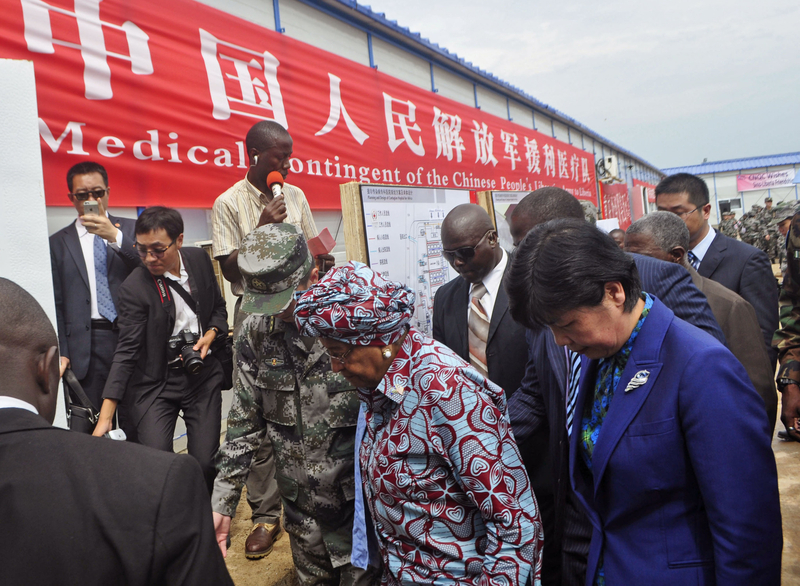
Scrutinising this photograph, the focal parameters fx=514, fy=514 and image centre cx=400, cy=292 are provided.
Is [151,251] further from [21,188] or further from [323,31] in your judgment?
[323,31]

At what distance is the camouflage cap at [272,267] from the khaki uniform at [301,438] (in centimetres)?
14

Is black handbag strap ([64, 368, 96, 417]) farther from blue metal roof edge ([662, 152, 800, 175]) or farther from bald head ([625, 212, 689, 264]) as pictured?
blue metal roof edge ([662, 152, 800, 175])

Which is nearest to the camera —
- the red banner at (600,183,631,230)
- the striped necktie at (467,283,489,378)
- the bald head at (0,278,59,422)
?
the bald head at (0,278,59,422)

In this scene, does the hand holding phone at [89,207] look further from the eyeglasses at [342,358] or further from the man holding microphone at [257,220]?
the eyeglasses at [342,358]

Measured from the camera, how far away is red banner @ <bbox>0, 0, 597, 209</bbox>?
3.14 m

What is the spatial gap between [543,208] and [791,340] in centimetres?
152

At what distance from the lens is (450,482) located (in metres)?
1.39

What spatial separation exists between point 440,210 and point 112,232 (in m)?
2.08

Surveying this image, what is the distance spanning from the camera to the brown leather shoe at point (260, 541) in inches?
124

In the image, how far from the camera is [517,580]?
1.29 meters

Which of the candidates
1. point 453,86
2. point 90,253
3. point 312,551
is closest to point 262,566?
point 312,551

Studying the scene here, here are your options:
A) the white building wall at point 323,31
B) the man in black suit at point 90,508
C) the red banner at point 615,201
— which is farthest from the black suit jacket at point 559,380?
the red banner at point 615,201

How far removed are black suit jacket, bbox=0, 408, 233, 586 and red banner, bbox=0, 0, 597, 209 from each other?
2.84 metres

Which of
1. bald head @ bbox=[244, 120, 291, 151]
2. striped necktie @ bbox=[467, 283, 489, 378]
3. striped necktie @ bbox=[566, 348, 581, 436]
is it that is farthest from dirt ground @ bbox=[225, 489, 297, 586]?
bald head @ bbox=[244, 120, 291, 151]
